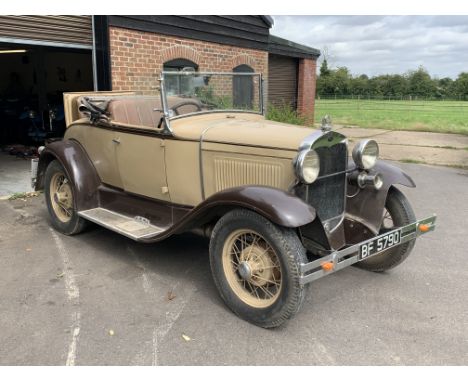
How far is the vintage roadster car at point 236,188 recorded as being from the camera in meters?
3.00

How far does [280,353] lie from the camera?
278 centimetres

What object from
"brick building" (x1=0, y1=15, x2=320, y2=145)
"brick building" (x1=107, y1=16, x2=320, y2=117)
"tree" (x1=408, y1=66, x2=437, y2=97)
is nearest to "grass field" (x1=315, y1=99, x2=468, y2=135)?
"brick building" (x1=0, y1=15, x2=320, y2=145)

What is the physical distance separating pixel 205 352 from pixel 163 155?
72.3 inches

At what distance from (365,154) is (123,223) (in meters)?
2.27

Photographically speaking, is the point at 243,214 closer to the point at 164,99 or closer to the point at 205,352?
the point at 205,352

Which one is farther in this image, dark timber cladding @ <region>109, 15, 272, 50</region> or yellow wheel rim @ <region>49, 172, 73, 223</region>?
dark timber cladding @ <region>109, 15, 272, 50</region>

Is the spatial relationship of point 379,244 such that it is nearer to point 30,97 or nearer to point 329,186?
point 329,186

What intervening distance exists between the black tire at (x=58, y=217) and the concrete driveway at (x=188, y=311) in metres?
0.15

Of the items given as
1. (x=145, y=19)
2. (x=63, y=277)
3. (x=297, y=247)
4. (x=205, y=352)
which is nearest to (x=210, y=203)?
(x=297, y=247)

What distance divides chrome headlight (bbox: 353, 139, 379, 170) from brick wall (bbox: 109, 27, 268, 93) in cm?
370

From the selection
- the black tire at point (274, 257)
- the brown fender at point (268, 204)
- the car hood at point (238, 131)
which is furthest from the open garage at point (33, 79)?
the black tire at point (274, 257)

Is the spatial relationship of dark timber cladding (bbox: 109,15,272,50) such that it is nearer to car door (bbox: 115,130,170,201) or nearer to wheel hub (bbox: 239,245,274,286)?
car door (bbox: 115,130,170,201)

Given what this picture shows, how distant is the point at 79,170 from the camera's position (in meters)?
4.69

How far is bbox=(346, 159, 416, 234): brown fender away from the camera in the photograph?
363 centimetres
